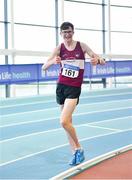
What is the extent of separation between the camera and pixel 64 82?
16.5ft

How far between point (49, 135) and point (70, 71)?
232 cm

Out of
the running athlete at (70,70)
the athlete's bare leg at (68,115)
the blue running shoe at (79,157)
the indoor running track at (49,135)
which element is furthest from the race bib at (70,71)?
the indoor running track at (49,135)

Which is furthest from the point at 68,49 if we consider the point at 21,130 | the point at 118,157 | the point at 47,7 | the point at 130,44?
the point at 130,44

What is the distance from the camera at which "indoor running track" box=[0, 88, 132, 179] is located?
4.86m

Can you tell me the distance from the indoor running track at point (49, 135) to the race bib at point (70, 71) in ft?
3.65

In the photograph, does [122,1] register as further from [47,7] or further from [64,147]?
[64,147]

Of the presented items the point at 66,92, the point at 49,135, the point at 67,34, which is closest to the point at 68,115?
the point at 66,92

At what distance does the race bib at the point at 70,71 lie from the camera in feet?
16.1

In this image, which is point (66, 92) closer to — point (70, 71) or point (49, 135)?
point (70, 71)

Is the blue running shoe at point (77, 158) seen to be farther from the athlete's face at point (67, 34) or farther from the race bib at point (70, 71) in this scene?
the athlete's face at point (67, 34)

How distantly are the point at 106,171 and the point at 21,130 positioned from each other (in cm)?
331

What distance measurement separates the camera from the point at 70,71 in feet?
16.1

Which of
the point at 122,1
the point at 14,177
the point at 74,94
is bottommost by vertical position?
the point at 14,177

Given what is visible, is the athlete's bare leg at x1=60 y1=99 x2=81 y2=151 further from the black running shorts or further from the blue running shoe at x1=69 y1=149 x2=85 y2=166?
the blue running shoe at x1=69 y1=149 x2=85 y2=166
